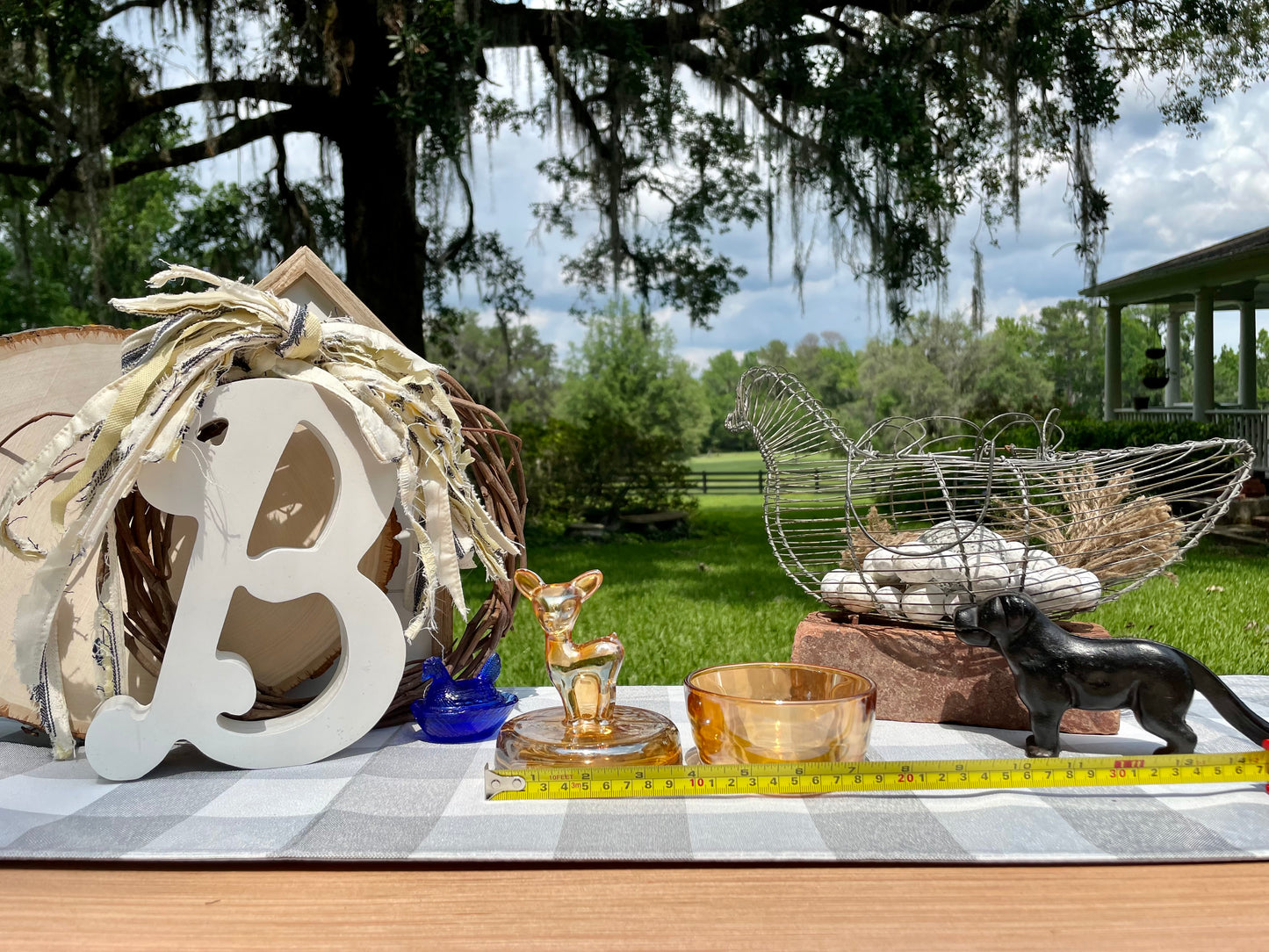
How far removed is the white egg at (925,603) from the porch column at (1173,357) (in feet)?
47.3

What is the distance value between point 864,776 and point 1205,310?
12577 millimetres

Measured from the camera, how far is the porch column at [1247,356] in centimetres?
1208

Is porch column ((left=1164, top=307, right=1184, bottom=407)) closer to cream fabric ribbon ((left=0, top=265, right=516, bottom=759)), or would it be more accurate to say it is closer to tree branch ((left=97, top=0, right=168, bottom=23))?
tree branch ((left=97, top=0, right=168, bottom=23))

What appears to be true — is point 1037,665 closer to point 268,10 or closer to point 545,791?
point 545,791

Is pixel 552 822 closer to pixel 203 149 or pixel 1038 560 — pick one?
pixel 1038 560

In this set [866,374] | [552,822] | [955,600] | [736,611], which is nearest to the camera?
[552,822]

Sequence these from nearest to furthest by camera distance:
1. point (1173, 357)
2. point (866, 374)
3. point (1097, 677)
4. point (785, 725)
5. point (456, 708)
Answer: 1. point (785, 725)
2. point (1097, 677)
3. point (456, 708)
4. point (1173, 357)
5. point (866, 374)

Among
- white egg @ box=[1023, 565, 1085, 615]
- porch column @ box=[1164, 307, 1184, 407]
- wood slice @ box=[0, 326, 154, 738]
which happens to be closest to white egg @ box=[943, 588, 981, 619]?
white egg @ box=[1023, 565, 1085, 615]

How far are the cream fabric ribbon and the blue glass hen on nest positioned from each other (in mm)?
149

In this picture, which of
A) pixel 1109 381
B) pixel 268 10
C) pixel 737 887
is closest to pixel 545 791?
pixel 737 887

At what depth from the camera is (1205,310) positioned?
11594 mm

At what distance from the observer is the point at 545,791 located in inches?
57.5

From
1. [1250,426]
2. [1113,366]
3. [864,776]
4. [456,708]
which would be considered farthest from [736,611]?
[1113,366]

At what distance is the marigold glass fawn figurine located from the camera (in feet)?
4.95
